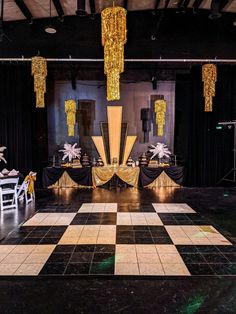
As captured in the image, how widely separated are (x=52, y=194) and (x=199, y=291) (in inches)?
198

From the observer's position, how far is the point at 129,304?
2119 millimetres

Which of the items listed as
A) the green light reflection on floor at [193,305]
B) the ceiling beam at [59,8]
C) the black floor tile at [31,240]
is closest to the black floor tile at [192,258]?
the green light reflection on floor at [193,305]

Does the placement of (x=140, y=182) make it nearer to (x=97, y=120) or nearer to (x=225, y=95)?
(x=97, y=120)

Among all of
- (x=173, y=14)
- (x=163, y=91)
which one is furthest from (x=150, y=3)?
(x=163, y=91)

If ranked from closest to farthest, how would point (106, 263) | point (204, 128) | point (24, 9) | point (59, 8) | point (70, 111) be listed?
1. point (106, 263)
2. point (24, 9)
3. point (59, 8)
4. point (70, 111)
5. point (204, 128)

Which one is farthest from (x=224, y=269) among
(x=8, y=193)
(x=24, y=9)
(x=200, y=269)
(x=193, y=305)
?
(x=24, y=9)

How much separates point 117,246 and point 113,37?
3.20 metres

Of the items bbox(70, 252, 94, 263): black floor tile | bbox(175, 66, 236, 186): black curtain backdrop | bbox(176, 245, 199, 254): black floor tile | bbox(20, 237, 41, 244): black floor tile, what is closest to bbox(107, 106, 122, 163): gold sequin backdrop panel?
bbox(175, 66, 236, 186): black curtain backdrop

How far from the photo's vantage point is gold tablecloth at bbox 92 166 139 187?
24.0 ft

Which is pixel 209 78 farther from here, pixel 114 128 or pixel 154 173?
pixel 114 128

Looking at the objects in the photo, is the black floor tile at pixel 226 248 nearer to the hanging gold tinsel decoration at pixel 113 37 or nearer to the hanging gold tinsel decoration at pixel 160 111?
the hanging gold tinsel decoration at pixel 113 37

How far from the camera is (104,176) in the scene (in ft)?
24.0

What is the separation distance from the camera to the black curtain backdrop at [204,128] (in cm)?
815

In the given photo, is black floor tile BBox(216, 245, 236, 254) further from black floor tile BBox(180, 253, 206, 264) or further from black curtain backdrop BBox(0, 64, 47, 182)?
black curtain backdrop BBox(0, 64, 47, 182)
